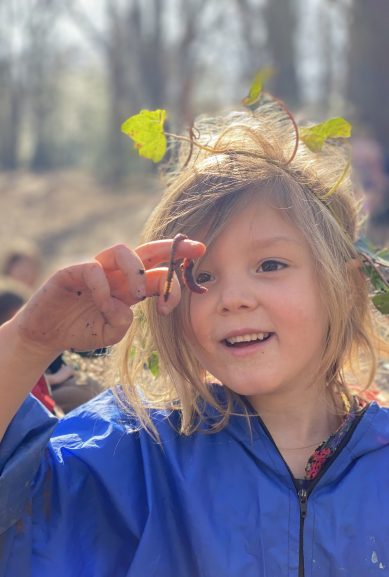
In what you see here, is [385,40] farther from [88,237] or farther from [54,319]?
[54,319]

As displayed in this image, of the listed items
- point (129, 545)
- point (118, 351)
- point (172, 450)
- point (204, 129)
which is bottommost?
point (129, 545)

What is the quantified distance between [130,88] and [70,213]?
5.03 m

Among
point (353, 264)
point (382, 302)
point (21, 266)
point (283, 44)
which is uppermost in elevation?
point (283, 44)

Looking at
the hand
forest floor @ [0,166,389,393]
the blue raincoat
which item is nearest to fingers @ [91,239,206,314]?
the hand

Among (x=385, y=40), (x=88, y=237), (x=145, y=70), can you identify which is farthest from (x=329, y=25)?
(x=385, y=40)

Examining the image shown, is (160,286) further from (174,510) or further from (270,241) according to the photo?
(174,510)

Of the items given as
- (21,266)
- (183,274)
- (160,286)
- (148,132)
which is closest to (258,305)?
(183,274)

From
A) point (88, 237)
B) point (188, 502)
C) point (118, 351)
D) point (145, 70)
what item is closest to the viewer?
point (188, 502)

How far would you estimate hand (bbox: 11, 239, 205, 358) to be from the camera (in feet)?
5.47

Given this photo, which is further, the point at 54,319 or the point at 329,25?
the point at 329,25

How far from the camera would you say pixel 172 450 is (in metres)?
2.02

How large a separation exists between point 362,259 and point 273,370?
1.61ft

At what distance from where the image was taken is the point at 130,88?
863 inches

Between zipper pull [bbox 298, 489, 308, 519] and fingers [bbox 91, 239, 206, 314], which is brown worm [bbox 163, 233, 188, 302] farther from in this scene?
zipper pull [bbox 298, 489, 308, 519]
